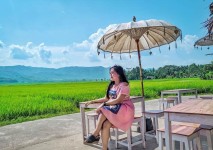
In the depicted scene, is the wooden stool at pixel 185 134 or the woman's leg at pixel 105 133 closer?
the wooden stool at pixel 185 134

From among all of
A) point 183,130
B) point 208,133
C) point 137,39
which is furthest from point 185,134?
point 137,39

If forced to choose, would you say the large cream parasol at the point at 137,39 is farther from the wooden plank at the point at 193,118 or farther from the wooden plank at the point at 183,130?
the wooden plank at the point at 193,118

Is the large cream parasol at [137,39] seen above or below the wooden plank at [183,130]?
above

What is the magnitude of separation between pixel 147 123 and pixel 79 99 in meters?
7.03

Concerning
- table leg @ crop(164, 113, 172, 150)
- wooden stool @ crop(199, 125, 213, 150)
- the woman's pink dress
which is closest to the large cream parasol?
the woman's pink dress

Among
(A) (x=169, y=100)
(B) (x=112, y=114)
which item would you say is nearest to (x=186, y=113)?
(B) (x=112, y=114)

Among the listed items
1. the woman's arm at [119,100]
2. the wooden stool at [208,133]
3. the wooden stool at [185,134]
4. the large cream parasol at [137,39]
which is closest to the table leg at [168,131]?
the wooden stool at [185,134]

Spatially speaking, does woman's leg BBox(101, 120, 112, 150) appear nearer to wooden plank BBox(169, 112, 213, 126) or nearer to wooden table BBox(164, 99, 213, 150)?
wooden table BBox(164, 99, 213, 150)

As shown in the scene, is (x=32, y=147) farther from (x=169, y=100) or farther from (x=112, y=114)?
(x=169, y=100)

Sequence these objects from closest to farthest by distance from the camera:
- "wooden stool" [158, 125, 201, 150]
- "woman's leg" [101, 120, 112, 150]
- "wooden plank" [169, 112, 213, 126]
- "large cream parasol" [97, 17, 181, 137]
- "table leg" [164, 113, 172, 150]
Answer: "wooden plank" [169, 112, 213, 126]
"table leg" [164, 113, 172, 150]
"wooden stool" [158, 125, 201, 150]
"woman's leg" [101, 120, 112, 150]
"large cream parasol" [97, 17, 181, 137]

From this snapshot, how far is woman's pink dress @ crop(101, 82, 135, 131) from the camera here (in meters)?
3.65

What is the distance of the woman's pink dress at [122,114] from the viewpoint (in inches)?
144

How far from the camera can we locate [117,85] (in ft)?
13.1

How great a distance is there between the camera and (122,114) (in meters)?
3.73
